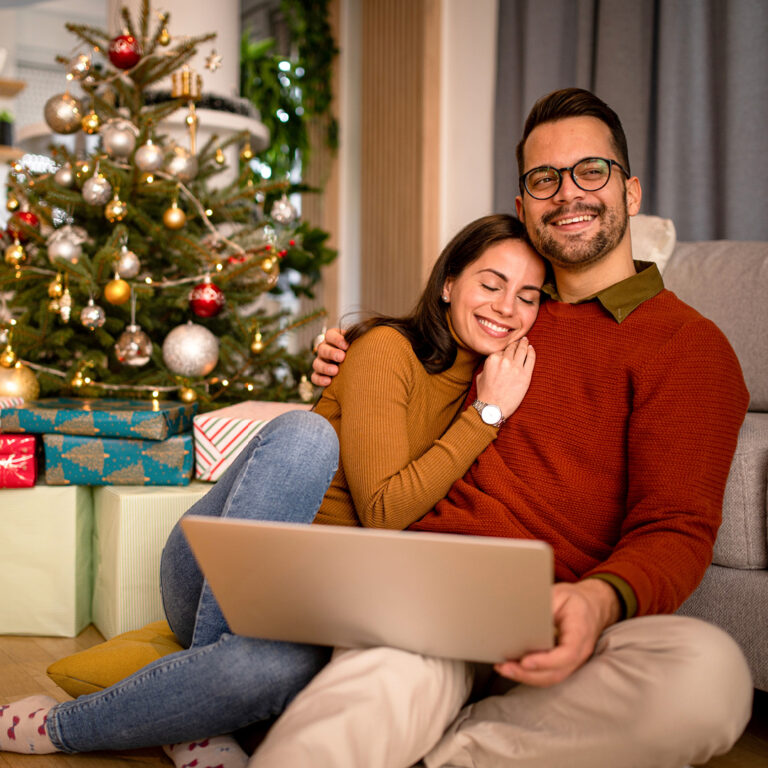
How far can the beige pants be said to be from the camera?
0.82m

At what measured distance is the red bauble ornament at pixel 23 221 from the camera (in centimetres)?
209

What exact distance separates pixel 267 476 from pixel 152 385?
3.60 feet

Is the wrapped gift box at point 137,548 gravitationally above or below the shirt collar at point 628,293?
below

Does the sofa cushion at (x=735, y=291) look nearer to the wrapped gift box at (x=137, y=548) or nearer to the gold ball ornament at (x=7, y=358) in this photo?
the wrapped gift box at (x=137, y=548)

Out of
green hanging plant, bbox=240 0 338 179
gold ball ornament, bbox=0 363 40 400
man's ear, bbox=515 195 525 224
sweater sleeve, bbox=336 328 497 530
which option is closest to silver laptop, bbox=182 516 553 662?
sweater sleeve, bbox=336 328 497 530

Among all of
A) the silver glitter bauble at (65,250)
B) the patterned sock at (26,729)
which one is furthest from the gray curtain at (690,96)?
the patterned sock at (26,729)

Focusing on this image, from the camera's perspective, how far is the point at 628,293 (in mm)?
1212

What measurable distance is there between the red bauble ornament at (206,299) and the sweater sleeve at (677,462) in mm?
1156

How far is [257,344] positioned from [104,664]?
1.02 metres

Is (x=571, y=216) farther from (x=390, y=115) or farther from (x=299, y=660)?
(x=390, y=115)

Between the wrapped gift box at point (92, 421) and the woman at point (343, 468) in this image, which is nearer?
the woman at point (343, 468)

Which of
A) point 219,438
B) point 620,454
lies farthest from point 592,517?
point 219,438

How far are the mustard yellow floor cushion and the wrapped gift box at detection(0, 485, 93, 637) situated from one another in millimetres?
437

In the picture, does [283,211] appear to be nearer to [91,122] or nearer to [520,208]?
[91,122]
